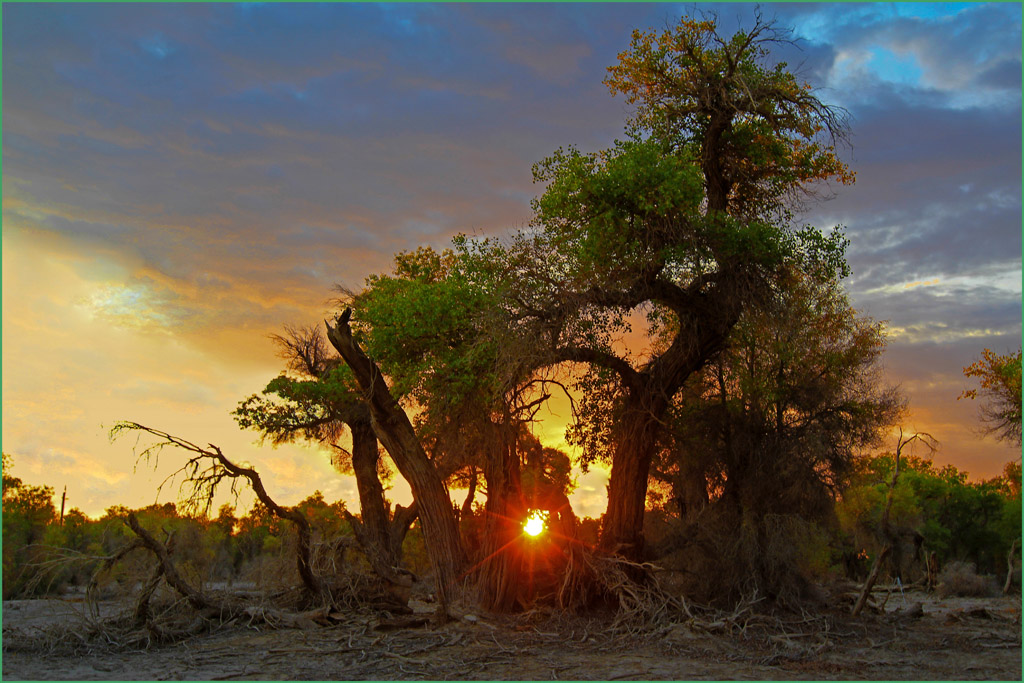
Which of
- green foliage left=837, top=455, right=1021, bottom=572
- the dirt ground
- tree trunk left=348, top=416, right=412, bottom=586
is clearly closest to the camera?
the dirt ground

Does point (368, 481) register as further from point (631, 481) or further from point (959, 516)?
point (959, 516)

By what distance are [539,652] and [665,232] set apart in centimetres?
751

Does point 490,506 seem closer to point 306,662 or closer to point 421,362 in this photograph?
point 421,362

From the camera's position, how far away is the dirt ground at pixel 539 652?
10.7 metres

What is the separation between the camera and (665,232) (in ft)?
49.2

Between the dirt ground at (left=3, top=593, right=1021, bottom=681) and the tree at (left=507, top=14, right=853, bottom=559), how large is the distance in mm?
3056

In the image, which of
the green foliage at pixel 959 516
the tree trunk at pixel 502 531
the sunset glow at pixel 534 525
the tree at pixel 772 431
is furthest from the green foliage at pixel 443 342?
the green foliage at pixel 959 516

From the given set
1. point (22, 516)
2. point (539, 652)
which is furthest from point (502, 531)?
point (22, 516)

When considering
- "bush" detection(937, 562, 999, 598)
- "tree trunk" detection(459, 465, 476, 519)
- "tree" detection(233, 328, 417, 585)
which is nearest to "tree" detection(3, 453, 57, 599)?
"tree" detection(233, 328, 417, 585)

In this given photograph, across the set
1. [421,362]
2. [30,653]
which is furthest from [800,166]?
[30,653]

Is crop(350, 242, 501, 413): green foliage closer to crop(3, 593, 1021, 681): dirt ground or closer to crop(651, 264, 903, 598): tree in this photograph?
crop(3, 593, 1021, 681): dirt ground

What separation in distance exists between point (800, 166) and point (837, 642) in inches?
382

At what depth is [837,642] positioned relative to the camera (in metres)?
13.6

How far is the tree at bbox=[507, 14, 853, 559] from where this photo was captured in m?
14.8
